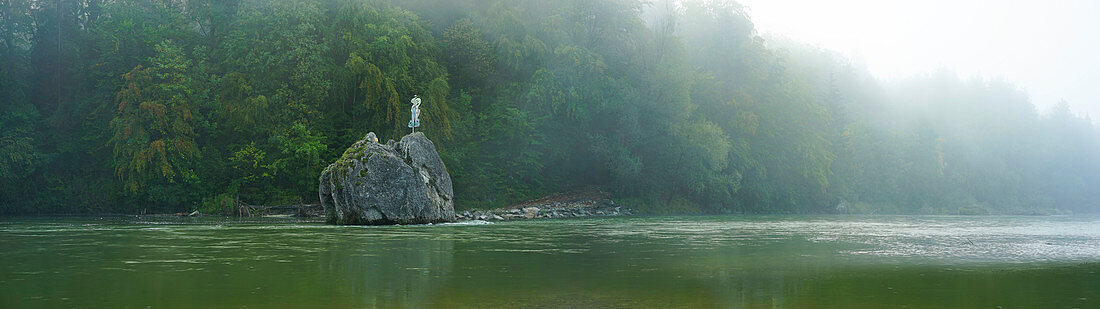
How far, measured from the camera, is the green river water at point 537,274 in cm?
686

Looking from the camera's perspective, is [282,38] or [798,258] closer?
[798,258]

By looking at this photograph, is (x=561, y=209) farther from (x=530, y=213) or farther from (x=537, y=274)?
(x=537, y=274)

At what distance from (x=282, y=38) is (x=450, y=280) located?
2972 cm

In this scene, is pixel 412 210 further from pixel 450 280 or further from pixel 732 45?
pixel 732 45

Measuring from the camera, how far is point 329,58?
36.6 m

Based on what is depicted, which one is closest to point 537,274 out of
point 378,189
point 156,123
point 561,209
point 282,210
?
point 378,189

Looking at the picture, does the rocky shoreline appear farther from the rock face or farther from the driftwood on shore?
the driftwood on shore

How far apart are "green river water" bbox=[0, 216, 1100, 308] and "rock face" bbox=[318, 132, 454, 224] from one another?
8.58 metres

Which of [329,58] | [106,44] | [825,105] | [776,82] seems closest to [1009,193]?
[825,105]

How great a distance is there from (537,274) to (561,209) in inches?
1072

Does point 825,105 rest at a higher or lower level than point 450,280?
higher

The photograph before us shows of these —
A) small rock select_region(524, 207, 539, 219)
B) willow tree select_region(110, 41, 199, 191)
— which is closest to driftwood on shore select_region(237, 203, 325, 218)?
willow tree select_region(110, 41, 199, 191)

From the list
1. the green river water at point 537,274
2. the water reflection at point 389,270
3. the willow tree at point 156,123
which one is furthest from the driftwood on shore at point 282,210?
the water reflection at point 389,270

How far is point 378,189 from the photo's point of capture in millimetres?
24281
